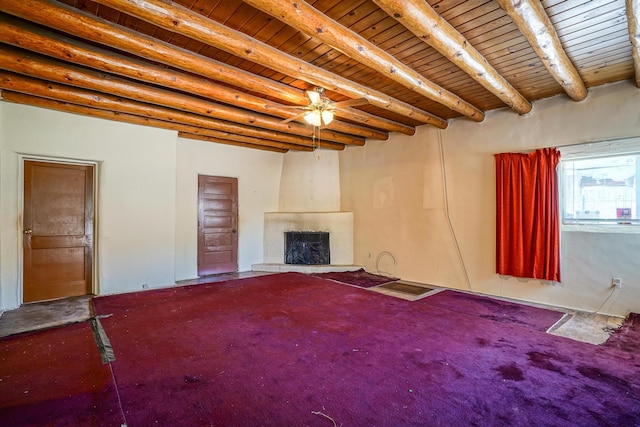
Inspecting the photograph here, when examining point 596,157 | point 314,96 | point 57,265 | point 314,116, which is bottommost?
point 57,265

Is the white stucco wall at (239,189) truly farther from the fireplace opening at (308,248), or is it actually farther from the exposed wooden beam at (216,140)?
the fireplace opening at (308,248)

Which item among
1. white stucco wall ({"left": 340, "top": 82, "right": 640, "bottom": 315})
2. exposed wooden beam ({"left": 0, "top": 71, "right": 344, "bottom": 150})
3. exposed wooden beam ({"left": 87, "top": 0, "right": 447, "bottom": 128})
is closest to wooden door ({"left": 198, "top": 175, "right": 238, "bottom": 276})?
exposed wooden beam ({"left": 0, "top": 71, "right": 344, "bottom": 150})

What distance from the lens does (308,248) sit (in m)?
6.62

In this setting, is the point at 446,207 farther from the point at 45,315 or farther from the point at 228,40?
the point at 45,315

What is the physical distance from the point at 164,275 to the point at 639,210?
6.46 m

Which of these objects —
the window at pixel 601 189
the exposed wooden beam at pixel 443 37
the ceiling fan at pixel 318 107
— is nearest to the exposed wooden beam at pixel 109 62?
the ceiling fan at pixel 318 107

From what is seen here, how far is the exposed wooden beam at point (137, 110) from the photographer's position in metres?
3.38

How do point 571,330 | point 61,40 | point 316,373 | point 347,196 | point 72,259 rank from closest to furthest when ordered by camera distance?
point 316,373, point 61,40, point 571,330, point 72,259, point 347,196

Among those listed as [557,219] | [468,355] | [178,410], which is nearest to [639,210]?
[557,219]

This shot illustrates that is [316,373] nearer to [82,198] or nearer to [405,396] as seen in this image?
[405,396]

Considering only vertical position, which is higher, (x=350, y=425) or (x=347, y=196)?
(x=347, y=196)

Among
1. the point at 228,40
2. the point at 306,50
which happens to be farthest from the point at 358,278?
the point at 228,40

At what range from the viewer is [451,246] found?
5.04m

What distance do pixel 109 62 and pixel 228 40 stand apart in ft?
4.09
